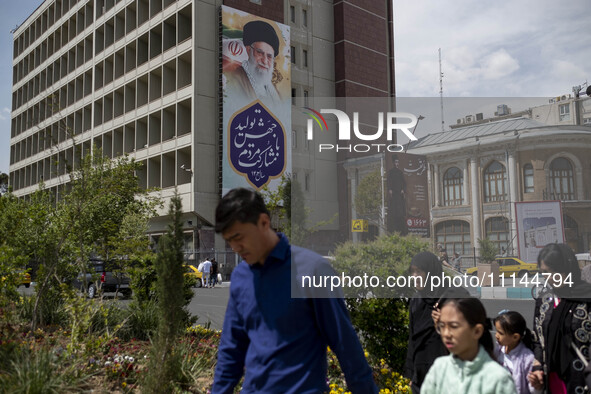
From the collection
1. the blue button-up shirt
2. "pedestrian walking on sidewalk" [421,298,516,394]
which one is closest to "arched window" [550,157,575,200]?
"pedestrian walking on sidewalk" [421,298,516,394]

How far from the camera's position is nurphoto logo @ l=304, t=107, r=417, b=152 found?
4.53 meters

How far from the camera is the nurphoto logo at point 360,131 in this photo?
4.53 metres

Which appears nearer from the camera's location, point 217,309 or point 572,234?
point 572,234

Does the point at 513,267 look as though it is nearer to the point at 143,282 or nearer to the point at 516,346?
the point at 516,346

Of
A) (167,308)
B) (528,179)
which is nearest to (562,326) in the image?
(528,179)

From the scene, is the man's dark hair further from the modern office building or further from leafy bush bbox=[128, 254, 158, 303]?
the modern office building

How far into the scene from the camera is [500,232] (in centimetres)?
441

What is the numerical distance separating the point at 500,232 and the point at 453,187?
0.49m

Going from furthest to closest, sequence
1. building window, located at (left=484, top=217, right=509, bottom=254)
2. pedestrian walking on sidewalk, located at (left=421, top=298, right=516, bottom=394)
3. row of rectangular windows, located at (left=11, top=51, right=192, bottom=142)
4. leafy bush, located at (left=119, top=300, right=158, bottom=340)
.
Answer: row of rectangular windows, located at (left=11, top=51, right=192, bottom=142) < leafy bush, located at (left=119, top=300, right=158, bottom=340) < building window, located at (left=484, top=217, right=509, bottom=254) < pedestrian walking on sidewalk, located at (left=421, top=298, right=516, bottom=394)

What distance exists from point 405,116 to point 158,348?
2775mm

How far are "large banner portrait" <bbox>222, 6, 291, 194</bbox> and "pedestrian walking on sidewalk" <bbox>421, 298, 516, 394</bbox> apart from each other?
30298 millimetres

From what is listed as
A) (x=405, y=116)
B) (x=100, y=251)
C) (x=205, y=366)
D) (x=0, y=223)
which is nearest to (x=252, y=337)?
(x=405, y=116)

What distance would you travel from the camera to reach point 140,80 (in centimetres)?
3856

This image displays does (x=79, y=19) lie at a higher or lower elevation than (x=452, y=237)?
higher
